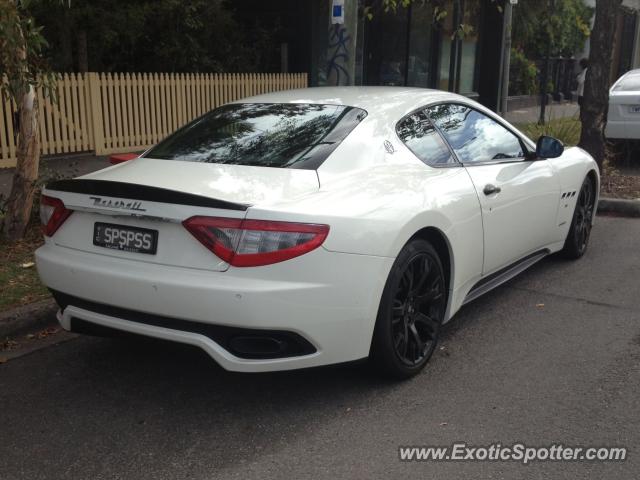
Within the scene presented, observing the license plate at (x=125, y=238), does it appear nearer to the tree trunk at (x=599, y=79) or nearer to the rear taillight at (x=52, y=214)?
the rear taillight at (x=52, y=214)

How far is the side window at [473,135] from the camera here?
4512 millimetres

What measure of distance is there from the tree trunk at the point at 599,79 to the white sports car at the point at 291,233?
5.75m

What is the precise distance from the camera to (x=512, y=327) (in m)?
4.62

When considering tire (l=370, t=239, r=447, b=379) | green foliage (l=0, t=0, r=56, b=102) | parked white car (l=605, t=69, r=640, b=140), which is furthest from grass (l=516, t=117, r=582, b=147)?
green foliage (l=0, t=0, r=56, b=102)

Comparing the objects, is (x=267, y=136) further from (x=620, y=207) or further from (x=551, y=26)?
(x=551, y=26)

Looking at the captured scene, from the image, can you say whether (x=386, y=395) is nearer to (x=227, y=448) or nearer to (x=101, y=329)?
(x=227, y=448)

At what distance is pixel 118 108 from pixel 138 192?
811cm

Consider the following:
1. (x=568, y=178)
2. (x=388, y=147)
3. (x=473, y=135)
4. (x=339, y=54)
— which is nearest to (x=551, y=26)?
(x=339, y=54)

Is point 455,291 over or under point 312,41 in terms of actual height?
under

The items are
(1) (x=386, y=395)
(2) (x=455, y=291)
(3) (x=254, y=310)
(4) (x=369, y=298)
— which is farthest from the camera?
(2) (x=455, y=291)

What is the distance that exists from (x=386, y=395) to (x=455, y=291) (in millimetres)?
839

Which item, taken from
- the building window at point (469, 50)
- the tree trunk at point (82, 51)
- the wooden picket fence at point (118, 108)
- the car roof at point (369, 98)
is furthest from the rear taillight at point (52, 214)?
the building window at point (469, 50)

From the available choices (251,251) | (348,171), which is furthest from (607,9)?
(251,251)

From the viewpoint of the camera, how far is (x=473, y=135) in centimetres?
475
